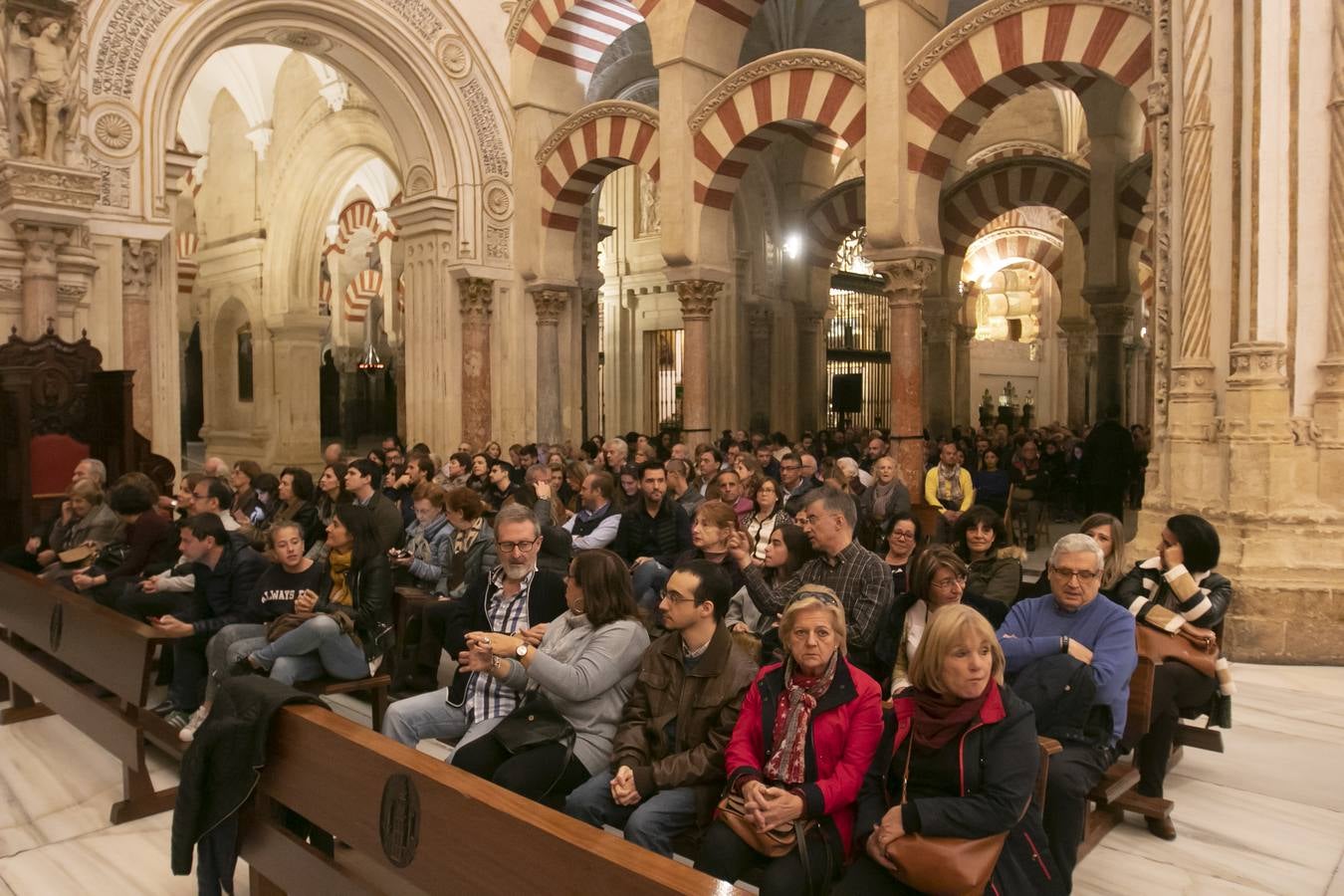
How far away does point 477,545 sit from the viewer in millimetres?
4578

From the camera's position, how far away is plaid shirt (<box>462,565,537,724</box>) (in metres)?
3.11

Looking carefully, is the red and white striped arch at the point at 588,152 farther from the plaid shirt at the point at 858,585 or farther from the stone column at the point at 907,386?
the plaid shirt at the point at 858,585

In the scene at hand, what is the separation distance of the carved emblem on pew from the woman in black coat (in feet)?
5.11

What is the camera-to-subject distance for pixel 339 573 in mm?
3904

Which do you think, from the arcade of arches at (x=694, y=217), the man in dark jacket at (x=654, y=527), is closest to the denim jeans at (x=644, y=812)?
the man in dark jacket at (x=654, y=527)

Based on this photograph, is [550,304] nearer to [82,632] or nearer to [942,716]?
[82,632]

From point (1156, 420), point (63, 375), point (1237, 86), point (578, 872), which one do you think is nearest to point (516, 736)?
point (578, 872)

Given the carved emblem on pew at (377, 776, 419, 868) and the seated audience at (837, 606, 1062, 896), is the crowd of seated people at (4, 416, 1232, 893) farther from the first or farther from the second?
the carved emblem on pew at (377, 776, 419, 868)

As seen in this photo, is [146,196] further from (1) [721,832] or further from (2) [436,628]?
(1) [721,832]

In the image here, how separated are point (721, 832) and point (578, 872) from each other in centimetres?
69

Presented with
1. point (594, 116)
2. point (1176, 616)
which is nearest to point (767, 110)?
point (594, 116)

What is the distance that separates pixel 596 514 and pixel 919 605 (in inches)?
102

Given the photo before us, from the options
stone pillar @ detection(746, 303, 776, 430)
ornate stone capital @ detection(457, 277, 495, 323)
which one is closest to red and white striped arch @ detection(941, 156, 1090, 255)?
stone pillar @ detection(746, 303, 776, 430)

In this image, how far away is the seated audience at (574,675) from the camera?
272 centimetres
